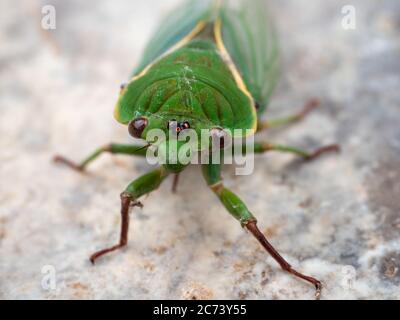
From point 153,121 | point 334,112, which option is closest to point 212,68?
point 153,121

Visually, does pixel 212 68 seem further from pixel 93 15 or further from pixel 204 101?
pixel 93 15

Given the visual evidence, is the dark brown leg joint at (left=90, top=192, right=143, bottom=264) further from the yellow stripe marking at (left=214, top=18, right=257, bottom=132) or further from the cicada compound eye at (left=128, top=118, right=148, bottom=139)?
the yellow stripe marking at (left=214, top=18, right=257, bottom=132)

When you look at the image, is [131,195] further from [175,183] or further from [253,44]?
[253,44]

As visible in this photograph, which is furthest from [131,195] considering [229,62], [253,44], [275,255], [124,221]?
[253,44]

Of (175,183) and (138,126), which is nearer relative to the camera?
(138,126)

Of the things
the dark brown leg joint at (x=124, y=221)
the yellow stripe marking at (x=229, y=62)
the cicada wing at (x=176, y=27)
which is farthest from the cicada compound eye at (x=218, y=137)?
the cicada wing at (x=176, y=27)

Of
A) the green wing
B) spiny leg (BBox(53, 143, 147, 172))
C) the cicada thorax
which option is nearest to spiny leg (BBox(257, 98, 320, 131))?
the green wing
